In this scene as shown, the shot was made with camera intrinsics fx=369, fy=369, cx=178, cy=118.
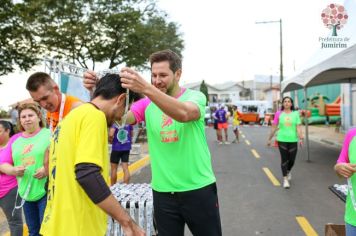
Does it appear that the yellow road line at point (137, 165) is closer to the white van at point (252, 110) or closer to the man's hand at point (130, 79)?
the man's hand at point (130, 79)

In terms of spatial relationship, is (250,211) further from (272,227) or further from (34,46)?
(34,46)

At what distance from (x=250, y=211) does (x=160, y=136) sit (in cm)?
388

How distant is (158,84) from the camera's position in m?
2.53

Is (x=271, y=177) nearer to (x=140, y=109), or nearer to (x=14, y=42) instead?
(x=140, y=109)

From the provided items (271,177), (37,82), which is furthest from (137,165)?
(37,82)

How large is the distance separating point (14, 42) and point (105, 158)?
17877 mm

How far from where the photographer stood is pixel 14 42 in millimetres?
17719

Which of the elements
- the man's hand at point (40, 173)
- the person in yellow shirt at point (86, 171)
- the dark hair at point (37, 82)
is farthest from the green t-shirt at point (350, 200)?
the man's hand at point (40, 173)

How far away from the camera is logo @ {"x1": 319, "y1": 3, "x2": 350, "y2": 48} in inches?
367

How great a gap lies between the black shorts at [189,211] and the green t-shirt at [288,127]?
5.31m

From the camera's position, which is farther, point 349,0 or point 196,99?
point 349,0

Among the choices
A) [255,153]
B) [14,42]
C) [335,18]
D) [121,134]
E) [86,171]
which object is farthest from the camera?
[14,42]

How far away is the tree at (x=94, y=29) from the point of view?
20078 mm

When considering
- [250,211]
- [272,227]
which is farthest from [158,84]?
[250,211]
